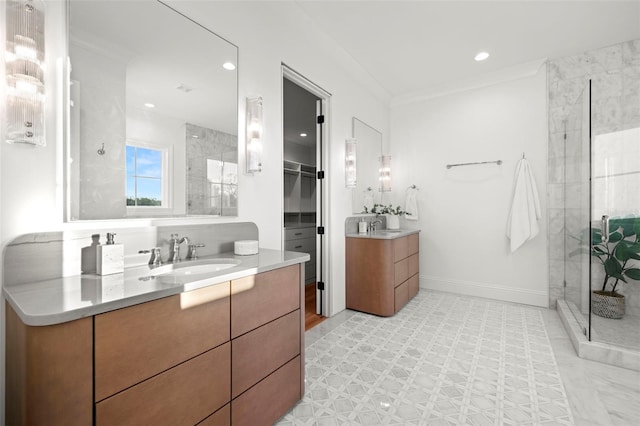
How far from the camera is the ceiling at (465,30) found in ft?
8.12

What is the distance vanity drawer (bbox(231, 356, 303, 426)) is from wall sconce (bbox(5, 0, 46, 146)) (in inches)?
55.0

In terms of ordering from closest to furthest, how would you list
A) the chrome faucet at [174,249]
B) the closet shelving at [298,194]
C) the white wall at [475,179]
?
the chrome faucet at [174,249] < the white wall at [475,179] < the closet shelving at [298,194]

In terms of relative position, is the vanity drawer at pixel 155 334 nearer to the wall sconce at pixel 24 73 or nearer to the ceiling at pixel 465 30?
the wall sconce at pixel 24 73

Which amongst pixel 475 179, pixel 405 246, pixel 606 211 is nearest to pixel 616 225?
pixel 606 211

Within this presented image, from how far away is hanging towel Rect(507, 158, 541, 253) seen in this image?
11.1ft

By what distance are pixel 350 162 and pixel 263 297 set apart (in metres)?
2.23

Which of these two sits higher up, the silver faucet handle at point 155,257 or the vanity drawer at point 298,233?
Result: the silver faucet handle at point 155,257

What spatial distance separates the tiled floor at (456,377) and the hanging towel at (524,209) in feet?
3.10

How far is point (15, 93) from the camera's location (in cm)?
106

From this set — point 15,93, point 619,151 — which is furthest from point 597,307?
point 15,93

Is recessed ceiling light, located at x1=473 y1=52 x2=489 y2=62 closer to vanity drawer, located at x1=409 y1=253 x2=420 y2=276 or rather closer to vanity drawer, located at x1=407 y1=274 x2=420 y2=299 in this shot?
vanity drawer, located at x1=409 y1=253 x2=420 y2=276

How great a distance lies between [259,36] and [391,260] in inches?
95.1

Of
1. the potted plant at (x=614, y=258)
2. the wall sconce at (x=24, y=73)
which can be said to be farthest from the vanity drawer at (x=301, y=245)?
the potted plant at (x=614, y=258)

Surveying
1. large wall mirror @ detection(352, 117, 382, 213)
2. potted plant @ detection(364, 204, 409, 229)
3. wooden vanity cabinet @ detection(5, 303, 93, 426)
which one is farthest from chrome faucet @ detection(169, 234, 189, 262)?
potted plant @ detection(364, 204, 409, 229)
